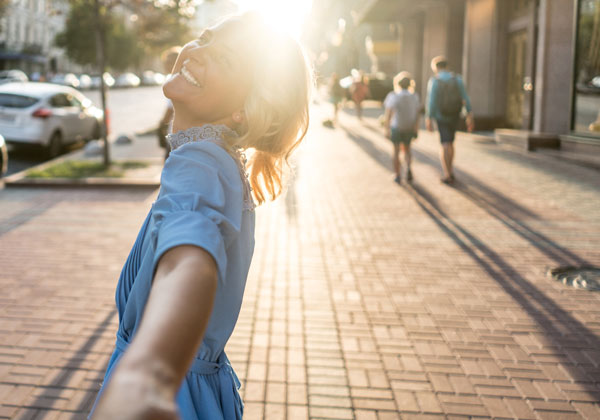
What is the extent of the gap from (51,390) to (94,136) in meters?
15.3

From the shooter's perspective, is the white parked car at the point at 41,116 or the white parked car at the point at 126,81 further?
the white parked car at the point at 126,81

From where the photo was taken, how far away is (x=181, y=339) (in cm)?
90

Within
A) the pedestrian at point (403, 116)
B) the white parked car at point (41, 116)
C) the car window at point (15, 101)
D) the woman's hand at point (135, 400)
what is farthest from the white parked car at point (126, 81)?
the woman's hand at point (135, 400)

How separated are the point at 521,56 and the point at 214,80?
1843 cm

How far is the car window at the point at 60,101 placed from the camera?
15445 mm

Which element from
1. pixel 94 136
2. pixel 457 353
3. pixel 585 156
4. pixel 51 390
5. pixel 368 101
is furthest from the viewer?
pixel 368 101

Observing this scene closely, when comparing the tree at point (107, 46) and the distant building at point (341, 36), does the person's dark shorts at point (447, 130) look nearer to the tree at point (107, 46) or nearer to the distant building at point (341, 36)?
the distant building at point (341, 36)

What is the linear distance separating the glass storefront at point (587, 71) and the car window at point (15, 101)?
40.0ft

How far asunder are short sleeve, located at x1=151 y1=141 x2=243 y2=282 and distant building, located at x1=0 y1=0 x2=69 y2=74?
7228cm

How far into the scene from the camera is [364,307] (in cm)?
484

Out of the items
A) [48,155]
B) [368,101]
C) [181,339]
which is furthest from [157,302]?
[368,101]

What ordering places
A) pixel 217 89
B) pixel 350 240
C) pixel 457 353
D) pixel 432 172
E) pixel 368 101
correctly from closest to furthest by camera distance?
1. pixel 217 89
2. pixel 457 353
3. pixel 350 240
4. pixel 432 172
5. pixel 368 101

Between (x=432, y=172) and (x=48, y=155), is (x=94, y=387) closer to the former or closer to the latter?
(x=432, y=172)

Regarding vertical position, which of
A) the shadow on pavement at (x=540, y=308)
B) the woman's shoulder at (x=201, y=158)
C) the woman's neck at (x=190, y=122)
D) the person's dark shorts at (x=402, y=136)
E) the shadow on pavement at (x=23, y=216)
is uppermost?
the woman's neck at (x=190, y=122)
